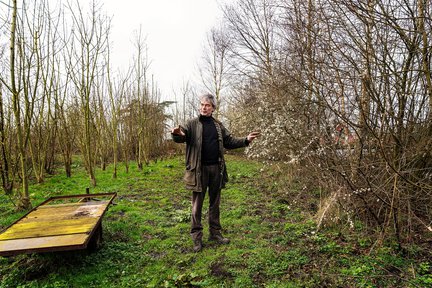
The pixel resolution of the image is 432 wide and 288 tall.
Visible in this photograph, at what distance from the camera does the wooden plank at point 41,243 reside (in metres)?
2.63

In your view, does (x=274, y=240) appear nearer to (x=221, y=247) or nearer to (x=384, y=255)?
(x=221, y=247)

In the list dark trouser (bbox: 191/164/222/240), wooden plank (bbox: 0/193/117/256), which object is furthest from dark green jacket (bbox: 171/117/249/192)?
wooden plank (bbox: 0/193/117/256)

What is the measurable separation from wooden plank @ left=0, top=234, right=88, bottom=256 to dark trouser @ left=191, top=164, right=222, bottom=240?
1.50m

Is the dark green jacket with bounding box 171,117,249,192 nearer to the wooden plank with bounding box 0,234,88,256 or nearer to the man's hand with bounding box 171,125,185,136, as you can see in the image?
the man's hand with bounding box 171,125,185,136

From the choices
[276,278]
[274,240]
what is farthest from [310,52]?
[276,278]

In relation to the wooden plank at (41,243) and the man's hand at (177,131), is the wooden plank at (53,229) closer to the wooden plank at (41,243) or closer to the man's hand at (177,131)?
the wooden plank at (41,243)

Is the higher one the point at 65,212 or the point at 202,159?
the point at 202,159

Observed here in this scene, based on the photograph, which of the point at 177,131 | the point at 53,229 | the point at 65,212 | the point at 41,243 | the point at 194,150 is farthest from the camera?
the point at 65,212

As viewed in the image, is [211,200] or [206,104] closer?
[206,104]

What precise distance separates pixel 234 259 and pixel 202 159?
4.71 feet

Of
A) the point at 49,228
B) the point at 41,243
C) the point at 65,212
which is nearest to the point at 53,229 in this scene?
the point at 49,228

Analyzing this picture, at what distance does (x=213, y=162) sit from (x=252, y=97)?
626 centimetres

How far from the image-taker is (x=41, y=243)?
9.12 ft

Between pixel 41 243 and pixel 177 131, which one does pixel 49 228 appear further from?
pixel 177 131
